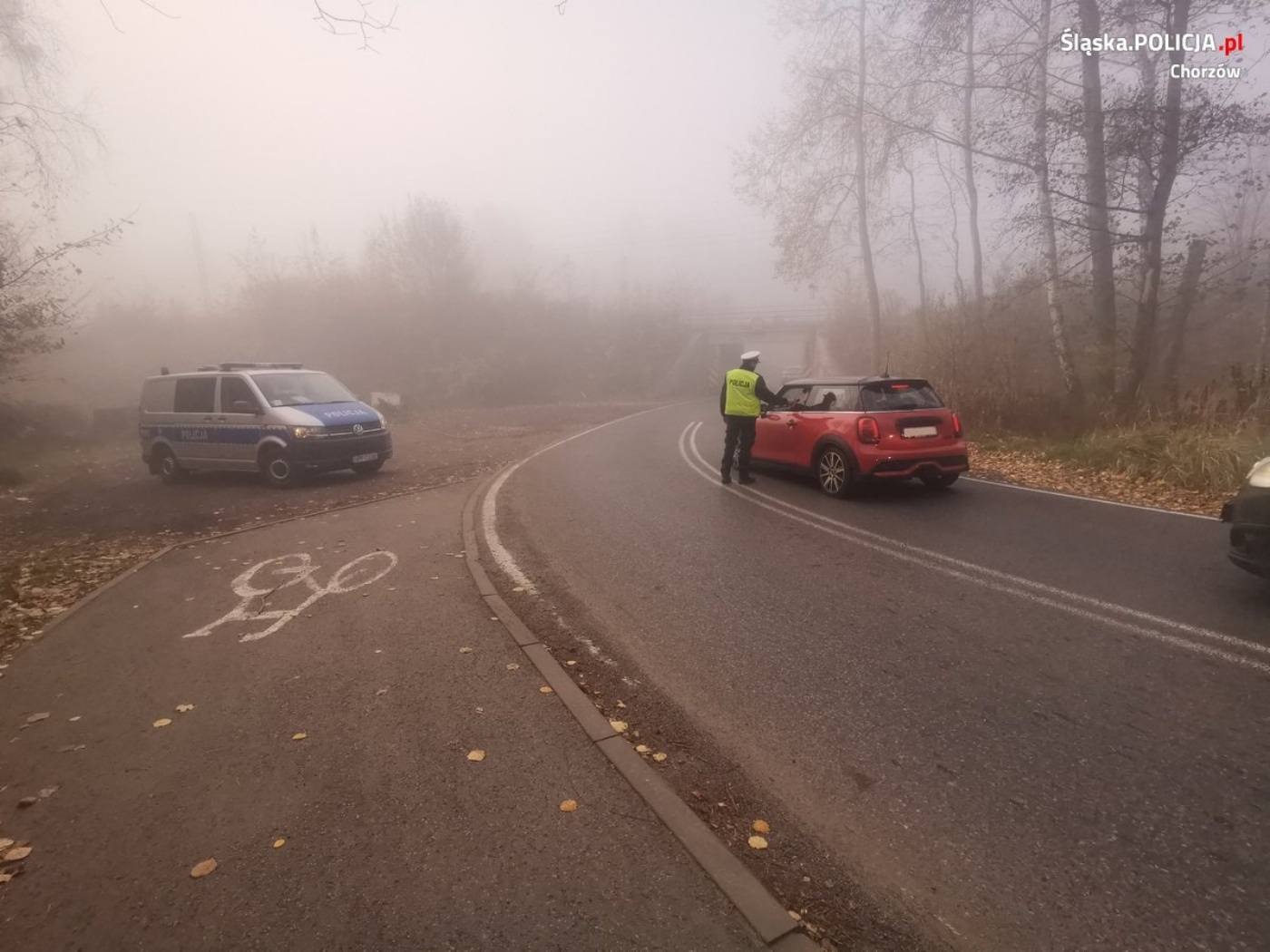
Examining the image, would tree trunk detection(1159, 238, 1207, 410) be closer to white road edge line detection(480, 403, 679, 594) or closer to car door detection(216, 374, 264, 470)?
white road edge line detection(480, 403, 679, 594)

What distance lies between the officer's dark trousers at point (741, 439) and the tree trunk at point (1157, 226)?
722cm

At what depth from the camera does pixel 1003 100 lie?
633 inches

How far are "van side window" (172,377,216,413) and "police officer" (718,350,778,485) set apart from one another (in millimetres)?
8933

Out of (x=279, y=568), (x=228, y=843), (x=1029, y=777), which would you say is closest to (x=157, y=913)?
(x=228, y=843)

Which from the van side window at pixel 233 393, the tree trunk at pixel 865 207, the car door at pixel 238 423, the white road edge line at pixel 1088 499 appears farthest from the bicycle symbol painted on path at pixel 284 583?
the tree trunk at pixel 865 207

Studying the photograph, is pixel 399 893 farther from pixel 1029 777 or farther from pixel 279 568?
pixel 279 568

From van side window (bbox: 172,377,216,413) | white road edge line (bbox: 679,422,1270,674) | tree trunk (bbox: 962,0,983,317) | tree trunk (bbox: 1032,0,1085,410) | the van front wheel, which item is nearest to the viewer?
white road edge line (bbox: 679,422,1270,674)

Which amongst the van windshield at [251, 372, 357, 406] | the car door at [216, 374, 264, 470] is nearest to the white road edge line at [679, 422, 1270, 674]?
the van windshield at [251, 372, 357, 406]

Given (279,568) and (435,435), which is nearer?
(279,568)

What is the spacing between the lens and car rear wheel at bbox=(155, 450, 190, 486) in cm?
1223

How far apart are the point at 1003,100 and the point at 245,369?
59.3ft

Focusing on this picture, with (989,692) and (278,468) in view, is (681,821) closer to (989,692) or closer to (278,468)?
(989,692)

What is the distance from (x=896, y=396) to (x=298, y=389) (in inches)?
389

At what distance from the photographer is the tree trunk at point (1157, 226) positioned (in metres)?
11.4
